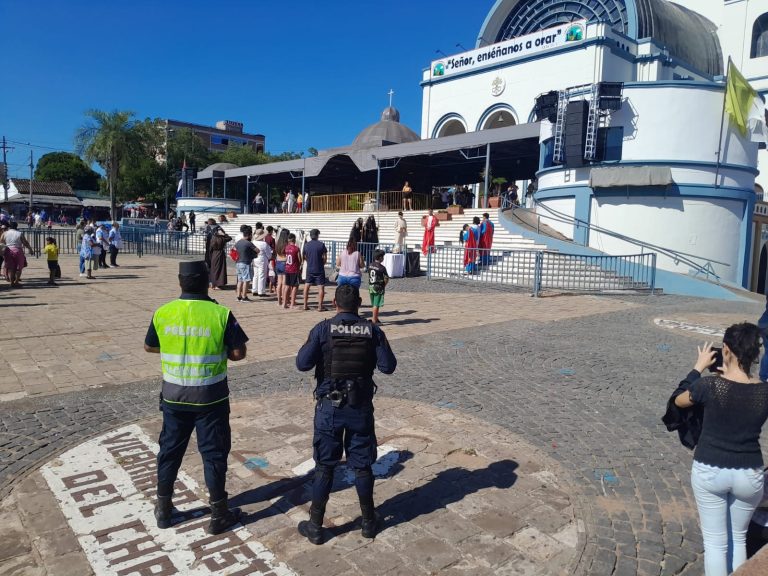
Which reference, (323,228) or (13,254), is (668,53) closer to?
(323,228)

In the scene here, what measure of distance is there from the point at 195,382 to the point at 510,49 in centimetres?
3537

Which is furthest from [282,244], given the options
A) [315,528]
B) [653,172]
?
[653,172]

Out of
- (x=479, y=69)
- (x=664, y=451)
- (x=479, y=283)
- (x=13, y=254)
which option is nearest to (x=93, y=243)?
(x=13, y=254)

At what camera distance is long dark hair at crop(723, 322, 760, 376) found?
2.70 m

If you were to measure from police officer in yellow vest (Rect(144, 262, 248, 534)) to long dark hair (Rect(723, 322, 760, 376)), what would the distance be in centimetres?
266

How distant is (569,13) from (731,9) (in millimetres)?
10868

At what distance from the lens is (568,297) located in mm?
14617

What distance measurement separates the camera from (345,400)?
323 centimetres

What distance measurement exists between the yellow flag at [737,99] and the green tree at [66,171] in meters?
71.3

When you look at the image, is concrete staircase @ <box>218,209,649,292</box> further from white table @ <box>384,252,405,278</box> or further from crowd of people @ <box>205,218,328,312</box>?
crowd of people @ <box>205,218,328,312</box>

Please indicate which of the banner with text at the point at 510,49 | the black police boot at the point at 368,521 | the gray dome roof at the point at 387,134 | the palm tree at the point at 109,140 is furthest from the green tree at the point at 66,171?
the black police boot at the point at 368,521

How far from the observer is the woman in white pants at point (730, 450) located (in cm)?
265

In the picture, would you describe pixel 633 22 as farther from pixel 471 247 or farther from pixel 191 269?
pixel 191 269

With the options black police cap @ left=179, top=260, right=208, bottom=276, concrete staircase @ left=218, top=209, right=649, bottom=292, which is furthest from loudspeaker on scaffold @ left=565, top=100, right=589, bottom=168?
black police cap @ left=179, top=260, right=208, bottom=276
